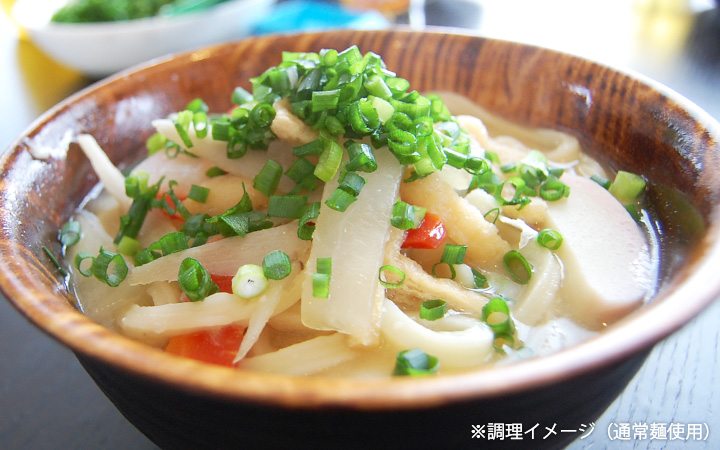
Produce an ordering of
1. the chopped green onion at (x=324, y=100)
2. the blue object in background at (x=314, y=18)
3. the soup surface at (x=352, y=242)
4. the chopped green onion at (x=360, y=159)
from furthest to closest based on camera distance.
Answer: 1. the blue object in background at (x=314, y=18)
2. the chopped green onion at (x=324, y=100)
3. the chopped green onion at (x=360, y=159)
4. the soup surface at (x=352, y=242)

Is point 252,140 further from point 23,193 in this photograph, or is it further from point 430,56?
point 430,56

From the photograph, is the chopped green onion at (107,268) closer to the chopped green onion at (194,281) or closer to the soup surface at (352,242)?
the soup surface at (352,242)

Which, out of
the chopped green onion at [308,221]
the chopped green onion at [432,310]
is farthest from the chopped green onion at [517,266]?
the chopped green onion at [308,221]

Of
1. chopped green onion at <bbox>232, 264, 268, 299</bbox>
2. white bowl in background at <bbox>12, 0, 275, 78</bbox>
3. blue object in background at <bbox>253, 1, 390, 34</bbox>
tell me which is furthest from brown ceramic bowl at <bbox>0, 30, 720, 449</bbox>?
→ blue object in background at <bbox>253, 1, 390, 34</bbox>

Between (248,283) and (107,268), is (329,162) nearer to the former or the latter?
(248,283)

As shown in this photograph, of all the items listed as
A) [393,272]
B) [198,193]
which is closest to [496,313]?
[393,272]

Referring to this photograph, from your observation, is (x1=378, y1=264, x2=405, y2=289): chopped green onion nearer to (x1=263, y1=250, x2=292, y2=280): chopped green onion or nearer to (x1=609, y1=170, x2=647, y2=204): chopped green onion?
(x1=263, y1=250, x2=292, y2=280): chopped green onion
